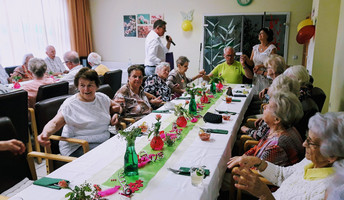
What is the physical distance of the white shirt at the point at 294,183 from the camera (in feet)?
3.97

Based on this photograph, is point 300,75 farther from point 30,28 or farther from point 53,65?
point 30,28

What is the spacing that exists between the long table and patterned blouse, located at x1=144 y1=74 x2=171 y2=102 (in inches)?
57.5

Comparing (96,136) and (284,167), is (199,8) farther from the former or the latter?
(284,167)

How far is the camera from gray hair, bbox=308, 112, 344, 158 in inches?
46.0

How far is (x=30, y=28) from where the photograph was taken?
602cm

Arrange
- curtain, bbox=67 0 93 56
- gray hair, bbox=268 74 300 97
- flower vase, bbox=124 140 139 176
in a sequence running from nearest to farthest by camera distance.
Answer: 1. flower vase, bbox=124 140 139 176
2. gray hair, bbox=268 74 300 97
3. curtain, bbox=67 0 93 56

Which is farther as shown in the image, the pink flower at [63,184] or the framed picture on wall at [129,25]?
the framed picture on wall at [129,25]

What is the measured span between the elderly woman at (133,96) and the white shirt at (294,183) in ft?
5.33

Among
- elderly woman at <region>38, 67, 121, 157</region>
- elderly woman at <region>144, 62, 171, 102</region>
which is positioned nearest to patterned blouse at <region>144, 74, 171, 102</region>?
elderly woman at <region>144, 62, 171, 102</region>

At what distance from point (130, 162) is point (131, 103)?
1.52 metres

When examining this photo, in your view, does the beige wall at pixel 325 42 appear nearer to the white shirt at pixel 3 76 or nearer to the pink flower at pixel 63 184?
the pink flower at pixel 63 184

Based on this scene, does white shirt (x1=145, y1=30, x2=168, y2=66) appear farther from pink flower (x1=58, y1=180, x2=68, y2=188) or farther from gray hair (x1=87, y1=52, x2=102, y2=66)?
pink flower (x1=58, y1=180, x2=68, y2=188)

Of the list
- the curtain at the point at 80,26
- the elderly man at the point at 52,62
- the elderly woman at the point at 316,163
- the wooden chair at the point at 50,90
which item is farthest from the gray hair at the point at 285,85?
the curtain at the point at 80,26

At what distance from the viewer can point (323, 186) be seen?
1194mm
